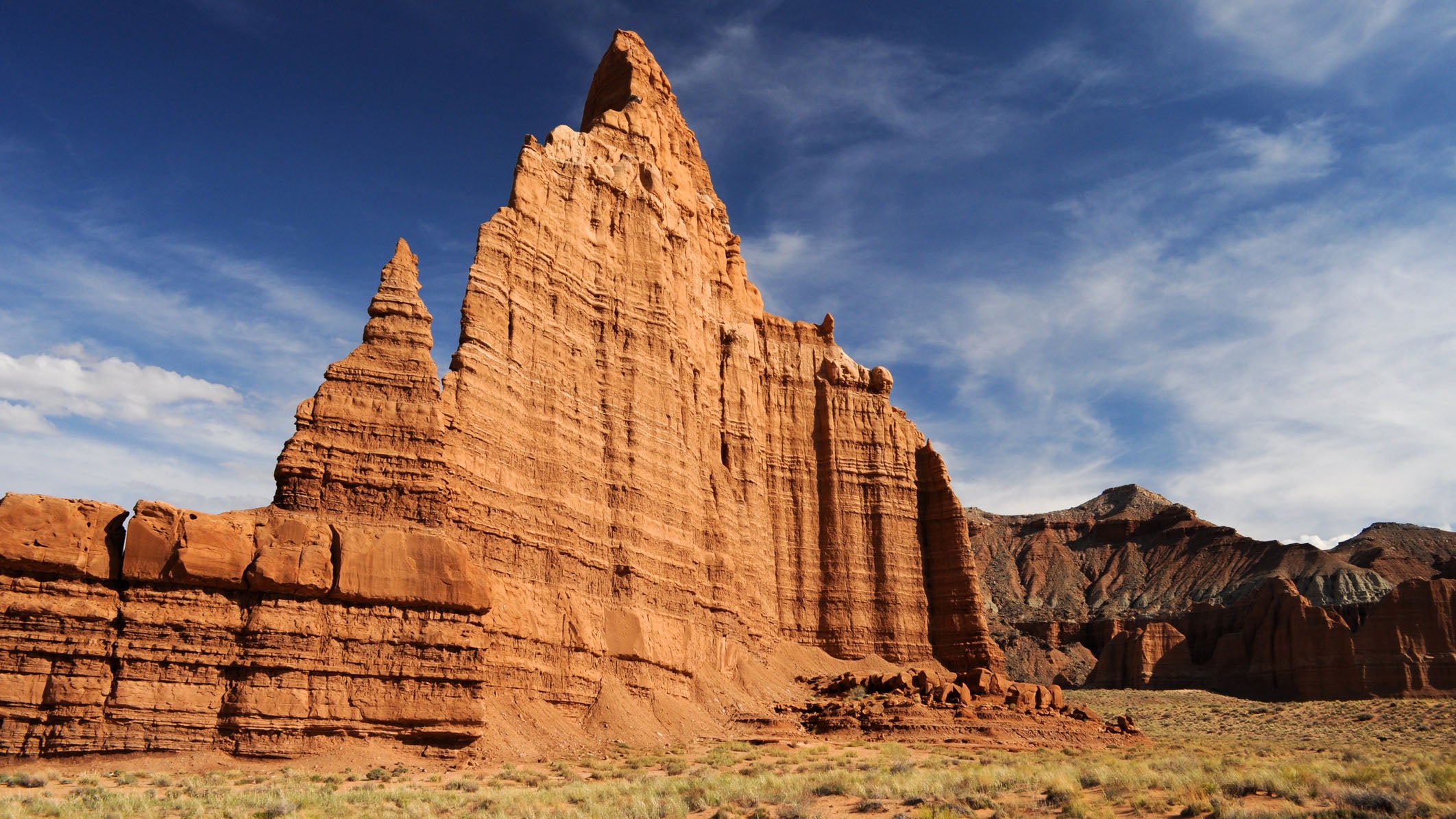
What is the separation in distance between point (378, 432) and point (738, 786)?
12.6 m

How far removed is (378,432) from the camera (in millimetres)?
26125

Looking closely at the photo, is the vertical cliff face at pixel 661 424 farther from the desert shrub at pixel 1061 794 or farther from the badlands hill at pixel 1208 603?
the badlands hill at pixel 1208 603

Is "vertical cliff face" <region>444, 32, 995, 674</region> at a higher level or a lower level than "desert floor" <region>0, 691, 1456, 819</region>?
higher

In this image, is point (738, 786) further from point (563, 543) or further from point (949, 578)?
point (949, 578)

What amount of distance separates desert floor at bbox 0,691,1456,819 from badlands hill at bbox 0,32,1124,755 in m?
1.25

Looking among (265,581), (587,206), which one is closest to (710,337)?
(587,206)

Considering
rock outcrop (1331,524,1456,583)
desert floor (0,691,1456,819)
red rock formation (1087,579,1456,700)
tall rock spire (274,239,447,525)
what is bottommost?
desert floor (0,691,1456,819)

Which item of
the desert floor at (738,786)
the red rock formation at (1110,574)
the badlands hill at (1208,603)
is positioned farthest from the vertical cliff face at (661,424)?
the red rock formation at (1110,574)

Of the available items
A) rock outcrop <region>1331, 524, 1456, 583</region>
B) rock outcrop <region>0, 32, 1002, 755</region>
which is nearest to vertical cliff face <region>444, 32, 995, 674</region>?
rock outcrop <region>0, 32, 1002, 755</region>

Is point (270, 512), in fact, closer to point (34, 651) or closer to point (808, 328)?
point (34, 651)

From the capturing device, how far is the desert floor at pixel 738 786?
16984mm

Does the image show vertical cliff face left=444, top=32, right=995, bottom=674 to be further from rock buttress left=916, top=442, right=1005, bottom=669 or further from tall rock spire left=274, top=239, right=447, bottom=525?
tall rock spire left=274, top=239, right=447, bottom=525

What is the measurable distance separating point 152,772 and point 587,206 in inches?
943

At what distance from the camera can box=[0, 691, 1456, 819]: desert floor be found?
55.7 feet
